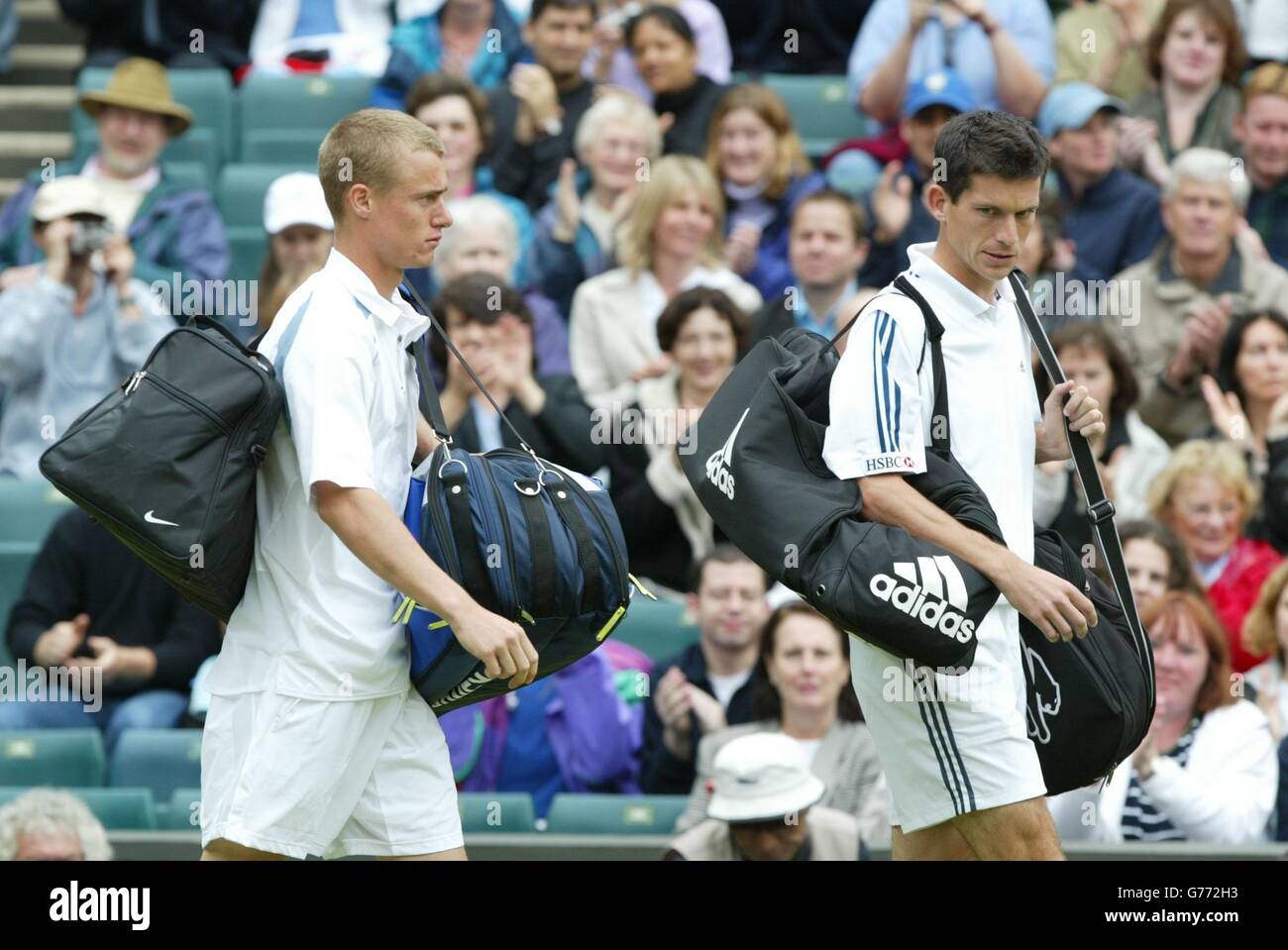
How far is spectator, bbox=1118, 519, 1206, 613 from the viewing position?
7199mm

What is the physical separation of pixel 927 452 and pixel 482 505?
93 cm

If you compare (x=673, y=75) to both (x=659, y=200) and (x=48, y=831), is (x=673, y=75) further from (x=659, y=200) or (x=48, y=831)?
(x=48, y=831)

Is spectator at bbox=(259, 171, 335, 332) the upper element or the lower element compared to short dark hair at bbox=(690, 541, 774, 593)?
upper

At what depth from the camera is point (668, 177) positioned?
8.54m

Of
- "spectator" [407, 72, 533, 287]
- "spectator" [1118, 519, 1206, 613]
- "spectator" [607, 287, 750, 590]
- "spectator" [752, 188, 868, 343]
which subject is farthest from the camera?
"spectator" [407, 72, 533, 287]

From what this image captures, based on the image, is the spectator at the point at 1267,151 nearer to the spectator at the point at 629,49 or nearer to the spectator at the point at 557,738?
the spectator at the point at 629,49

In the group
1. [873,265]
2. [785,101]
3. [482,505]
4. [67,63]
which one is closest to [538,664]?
[482,505]

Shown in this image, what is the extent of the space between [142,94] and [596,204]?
84.6 inches

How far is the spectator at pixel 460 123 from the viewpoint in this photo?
9164mm

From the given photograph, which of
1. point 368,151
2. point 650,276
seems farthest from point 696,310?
point 368,151

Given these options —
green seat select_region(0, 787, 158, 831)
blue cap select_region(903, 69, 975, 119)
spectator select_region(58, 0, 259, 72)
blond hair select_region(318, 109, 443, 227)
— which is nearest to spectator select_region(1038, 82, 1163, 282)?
blue cap select_region(903, 69, 975, 119)

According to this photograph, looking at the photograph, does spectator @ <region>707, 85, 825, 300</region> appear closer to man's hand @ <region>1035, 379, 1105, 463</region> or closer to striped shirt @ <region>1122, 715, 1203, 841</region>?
striped shirt @ <region>1122, 715, 1203, 841</region>

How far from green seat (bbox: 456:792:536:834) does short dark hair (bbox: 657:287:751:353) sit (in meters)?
1.98

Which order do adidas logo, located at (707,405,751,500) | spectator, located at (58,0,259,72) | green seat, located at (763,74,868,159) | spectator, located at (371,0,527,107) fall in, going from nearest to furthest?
adidas logo, located at (707,405,751,500), spectator, located at (371,0,527,107), green seat, located at (763,74,868,159), spectator, located at (58,0,259,72)
